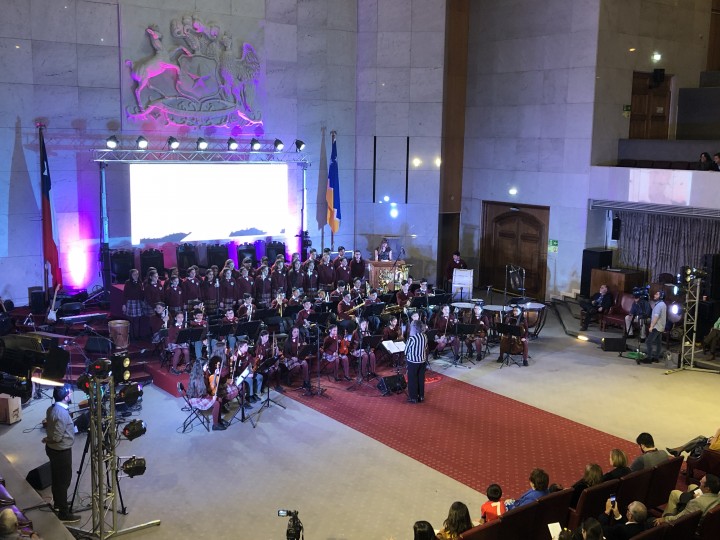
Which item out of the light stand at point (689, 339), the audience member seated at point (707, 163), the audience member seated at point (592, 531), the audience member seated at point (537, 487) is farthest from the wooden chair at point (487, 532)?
the audience member seated at point (707, 163)

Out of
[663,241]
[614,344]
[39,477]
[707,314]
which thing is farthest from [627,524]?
[663,241]

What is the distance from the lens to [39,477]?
10438 millimetres

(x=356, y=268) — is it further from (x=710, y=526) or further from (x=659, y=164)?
(x=710, y=526)

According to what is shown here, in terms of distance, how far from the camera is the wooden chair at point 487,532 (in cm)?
748

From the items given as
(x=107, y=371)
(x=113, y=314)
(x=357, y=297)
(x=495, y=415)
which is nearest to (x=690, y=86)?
(x=357, y=297)

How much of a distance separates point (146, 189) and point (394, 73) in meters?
8.17

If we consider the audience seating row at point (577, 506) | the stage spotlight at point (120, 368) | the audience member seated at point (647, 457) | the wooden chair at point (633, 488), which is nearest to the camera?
the audience seating row at point (577, 506)

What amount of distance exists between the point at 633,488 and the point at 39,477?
25.6 feet

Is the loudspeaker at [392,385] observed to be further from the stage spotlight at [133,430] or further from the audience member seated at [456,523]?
the audience member seated at [456,523]

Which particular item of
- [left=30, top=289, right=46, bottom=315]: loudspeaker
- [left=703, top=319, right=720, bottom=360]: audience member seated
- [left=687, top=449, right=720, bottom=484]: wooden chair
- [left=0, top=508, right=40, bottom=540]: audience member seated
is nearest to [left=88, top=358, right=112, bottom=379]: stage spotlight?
[left=0, top=508, right=40, bottom=540]: audience member seated

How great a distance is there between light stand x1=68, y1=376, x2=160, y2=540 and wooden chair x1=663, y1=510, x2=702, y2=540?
6.03 m

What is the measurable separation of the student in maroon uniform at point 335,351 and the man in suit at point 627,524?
7.77m

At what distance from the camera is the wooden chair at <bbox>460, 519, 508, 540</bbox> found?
748 centimetres

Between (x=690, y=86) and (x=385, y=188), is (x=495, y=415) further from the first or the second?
(x=690, y=86)
